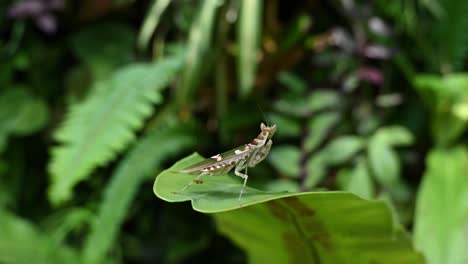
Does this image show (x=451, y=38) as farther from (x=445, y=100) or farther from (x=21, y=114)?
(x=21, y=114)

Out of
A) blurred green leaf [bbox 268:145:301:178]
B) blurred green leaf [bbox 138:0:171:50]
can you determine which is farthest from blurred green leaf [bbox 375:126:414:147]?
blurred green leaf [bbox 138:0:171:50]

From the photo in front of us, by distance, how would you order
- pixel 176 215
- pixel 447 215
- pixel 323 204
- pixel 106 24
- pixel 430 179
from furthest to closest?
pixel 106 24, pixel 176 215, pixel 430 179, pixel 447 215, pixel 323 204

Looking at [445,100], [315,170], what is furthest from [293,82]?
[445,100]

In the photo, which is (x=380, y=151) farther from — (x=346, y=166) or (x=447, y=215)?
(x=447, y=215)

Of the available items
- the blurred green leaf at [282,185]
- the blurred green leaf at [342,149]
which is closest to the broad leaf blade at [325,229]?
the blurred green leaf at [282,185]

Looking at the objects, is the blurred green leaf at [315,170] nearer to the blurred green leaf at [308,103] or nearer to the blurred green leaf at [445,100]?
the blurred green leaf at [308,103]

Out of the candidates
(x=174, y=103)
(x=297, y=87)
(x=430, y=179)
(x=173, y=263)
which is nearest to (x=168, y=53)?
(x=174, y=103)

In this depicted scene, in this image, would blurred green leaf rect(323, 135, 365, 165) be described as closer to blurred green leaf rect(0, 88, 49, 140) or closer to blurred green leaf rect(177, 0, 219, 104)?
blurred green leaf rect(177, 0, 219, 104)
